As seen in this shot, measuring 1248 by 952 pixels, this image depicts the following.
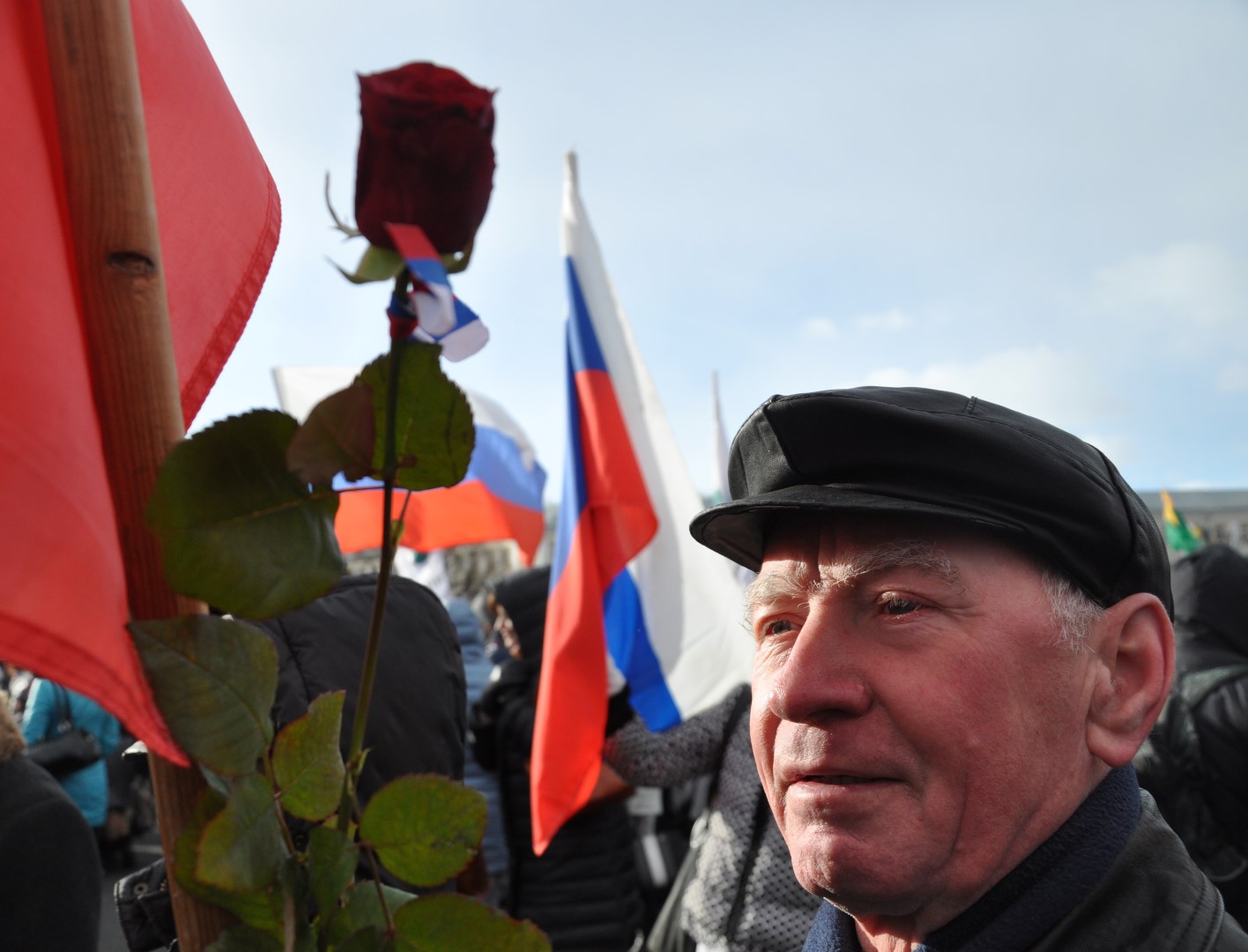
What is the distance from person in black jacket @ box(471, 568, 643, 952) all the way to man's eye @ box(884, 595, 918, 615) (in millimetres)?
2826

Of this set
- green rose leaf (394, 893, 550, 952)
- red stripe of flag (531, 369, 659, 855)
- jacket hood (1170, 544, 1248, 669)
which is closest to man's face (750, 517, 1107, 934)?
green rose leaf (394, 893, 550, 952)

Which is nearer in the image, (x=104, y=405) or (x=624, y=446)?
(x=104, y=405)

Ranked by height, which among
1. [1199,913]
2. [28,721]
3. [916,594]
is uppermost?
[916,594]


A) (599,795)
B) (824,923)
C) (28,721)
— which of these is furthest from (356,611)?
(28,721)

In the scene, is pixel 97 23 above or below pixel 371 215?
above

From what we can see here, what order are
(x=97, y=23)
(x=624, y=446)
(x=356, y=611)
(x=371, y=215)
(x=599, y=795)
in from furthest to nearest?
(x=624, y=446) → (x=599, y=795) → (x=356, y=611) → (x=97, y=23) → (x=371, y=215)

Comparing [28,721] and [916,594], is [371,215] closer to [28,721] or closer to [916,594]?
[916,594]

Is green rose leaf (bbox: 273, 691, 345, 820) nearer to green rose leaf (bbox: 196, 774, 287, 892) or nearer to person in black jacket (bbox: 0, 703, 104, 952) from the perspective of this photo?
green rose leaf (bbox: 196, 774, 287, 892)

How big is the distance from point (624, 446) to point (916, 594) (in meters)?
3.00

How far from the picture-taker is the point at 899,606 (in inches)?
50.9

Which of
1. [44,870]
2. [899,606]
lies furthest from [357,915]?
[44,870]

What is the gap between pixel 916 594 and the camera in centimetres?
128

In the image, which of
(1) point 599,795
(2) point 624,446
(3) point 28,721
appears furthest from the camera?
(3) point 28,721

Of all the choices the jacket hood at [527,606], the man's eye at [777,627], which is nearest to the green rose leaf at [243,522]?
the man's eye at [777,627]
